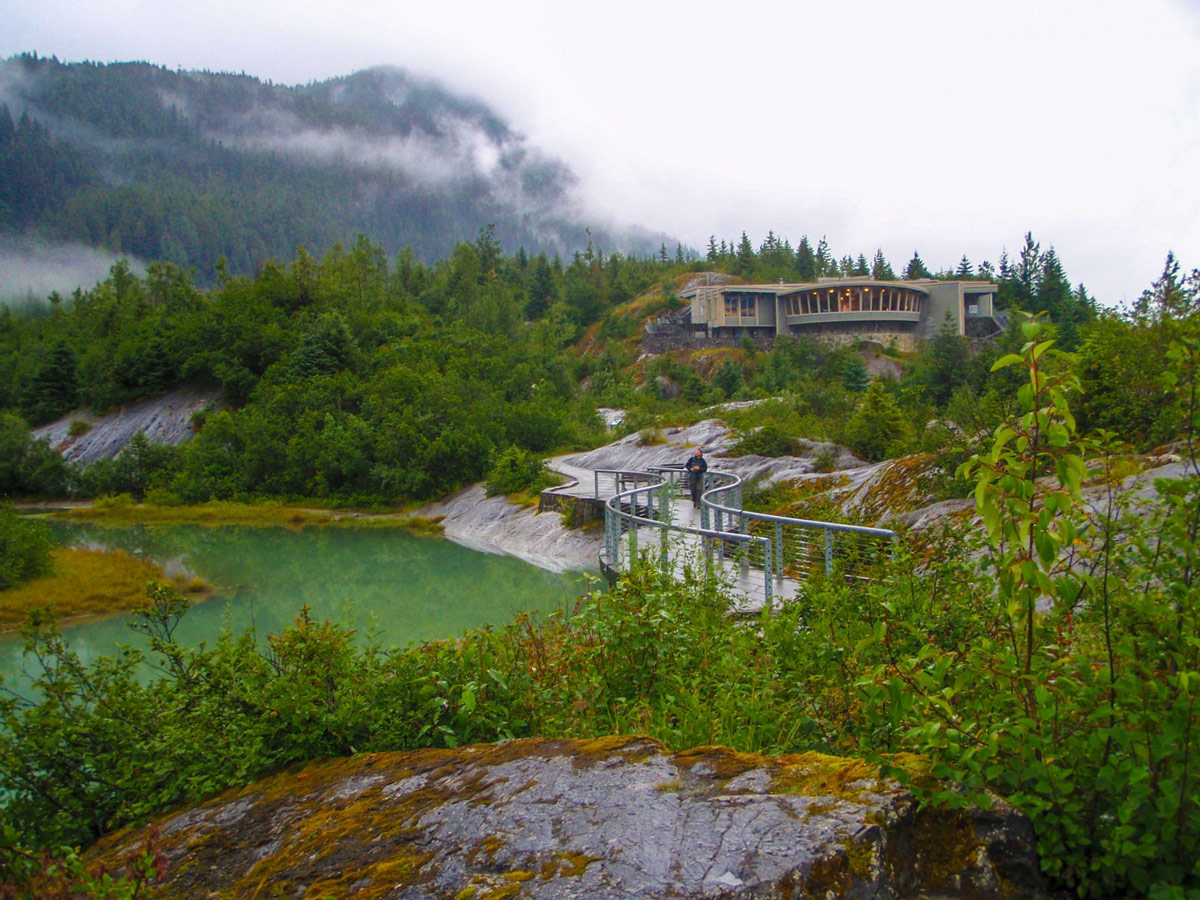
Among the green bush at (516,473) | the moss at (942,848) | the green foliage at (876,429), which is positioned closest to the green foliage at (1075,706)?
the moss at (942,848)

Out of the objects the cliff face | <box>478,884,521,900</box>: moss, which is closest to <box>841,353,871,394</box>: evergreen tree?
the cliff face

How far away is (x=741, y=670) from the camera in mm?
5254

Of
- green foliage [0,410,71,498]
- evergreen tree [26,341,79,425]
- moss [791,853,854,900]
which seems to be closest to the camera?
moss [791,853,854,900]

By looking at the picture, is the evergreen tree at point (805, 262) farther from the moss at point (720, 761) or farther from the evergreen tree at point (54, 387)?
the moss at point (720, 761)

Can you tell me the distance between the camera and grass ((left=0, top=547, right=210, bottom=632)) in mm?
23578

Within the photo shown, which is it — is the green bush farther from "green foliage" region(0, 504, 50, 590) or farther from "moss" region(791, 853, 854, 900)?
"moss" region(791, 853, 854, 900)

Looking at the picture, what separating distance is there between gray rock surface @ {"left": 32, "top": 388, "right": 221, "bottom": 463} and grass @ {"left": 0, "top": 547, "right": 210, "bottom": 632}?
108ft

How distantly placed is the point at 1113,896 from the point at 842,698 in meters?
2.10

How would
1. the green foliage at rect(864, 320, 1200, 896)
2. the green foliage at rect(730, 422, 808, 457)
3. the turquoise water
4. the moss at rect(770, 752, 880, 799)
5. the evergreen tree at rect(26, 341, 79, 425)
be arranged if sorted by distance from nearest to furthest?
the green foliage at rect(864, 320, 1200, 896)
the moss at rect(770, 752, 880, 799)
the turquoise water
the green foliage at rect(730, 422, 808, 457)
the evergreen tree at rect(26, 341, 79, 425)

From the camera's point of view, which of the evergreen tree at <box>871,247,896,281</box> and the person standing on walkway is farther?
the evergreen tree at <box>871,247,896,281</box>

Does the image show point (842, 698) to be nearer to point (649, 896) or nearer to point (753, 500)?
point (649, 896)

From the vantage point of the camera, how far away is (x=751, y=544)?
587 inches

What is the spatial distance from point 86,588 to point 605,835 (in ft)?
93.6

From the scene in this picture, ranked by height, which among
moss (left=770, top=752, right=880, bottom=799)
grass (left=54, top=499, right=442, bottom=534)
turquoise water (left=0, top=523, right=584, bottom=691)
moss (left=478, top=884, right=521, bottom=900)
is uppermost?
moss (left=770, top=752, right=880, bottom=799)
